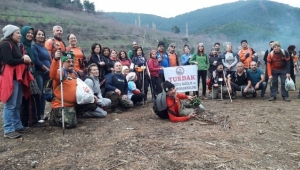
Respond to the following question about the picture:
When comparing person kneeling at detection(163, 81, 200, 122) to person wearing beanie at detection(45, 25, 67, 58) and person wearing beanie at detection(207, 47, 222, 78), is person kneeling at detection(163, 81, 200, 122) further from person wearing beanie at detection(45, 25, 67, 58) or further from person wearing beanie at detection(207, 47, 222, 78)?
person wearing beanie at detection(207, 47, 222, 78)

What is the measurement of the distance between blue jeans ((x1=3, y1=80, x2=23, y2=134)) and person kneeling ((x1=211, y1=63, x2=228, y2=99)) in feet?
19.8

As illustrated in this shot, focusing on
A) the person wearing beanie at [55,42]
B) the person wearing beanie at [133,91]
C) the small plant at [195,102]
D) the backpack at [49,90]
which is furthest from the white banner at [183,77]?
the backpack at [49,90]

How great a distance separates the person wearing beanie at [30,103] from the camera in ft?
17.1

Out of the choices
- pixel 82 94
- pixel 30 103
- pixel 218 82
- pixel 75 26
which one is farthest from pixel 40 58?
pixel 75 26

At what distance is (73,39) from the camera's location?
665 cm

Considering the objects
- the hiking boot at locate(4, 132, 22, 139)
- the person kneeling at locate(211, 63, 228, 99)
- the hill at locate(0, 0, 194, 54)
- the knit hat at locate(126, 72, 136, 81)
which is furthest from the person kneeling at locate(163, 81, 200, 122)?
the hill at locate(0, 0, 194, 54)

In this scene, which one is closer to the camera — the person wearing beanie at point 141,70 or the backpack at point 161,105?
the backpack at point 161,105

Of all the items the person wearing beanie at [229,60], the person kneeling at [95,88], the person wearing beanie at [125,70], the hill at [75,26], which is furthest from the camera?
the hill at [75,26]

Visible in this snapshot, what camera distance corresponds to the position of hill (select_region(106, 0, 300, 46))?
2470 inches

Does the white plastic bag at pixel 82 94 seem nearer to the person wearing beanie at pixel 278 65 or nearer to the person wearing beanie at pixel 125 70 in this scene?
the person wearing beanie at pixel 125 70

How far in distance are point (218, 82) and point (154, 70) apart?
2.18m

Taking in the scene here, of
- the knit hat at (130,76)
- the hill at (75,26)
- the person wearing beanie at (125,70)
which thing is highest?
the hill at (75,26)

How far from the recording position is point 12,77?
4625 mm

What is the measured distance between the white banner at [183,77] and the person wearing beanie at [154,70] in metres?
0.29
